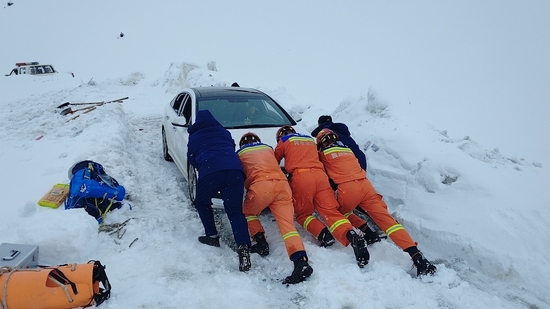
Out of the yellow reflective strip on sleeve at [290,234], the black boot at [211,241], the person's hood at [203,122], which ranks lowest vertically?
the black boot at [211,241]

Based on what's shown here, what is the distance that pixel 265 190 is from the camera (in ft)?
12.0

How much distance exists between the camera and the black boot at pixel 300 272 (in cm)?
319

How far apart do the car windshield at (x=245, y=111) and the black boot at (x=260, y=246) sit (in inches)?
68.6

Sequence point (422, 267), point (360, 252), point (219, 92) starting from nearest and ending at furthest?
point (422, 267) → point (360, 252) → point (219, 92)

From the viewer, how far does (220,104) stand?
540cm

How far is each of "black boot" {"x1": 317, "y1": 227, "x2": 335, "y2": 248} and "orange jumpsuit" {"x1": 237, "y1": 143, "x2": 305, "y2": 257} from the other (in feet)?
1.33

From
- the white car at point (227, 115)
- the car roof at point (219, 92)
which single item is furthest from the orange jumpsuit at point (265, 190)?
the car roof at point (219, 92)

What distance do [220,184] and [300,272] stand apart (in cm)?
118

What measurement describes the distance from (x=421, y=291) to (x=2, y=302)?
10.5 ft

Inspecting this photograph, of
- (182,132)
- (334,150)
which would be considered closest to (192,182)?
(182,132)

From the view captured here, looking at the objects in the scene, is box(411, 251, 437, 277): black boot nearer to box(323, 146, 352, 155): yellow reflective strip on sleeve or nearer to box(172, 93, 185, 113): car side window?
box(323, 146, 352, 155): yellow reflective strip on sleeve

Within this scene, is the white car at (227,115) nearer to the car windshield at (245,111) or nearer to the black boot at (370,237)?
the car windshield at (245,111)

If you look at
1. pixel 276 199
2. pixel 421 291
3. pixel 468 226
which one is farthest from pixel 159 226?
pixel 468 226

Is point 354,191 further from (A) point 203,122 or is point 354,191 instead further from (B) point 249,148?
(A) point 203,122
